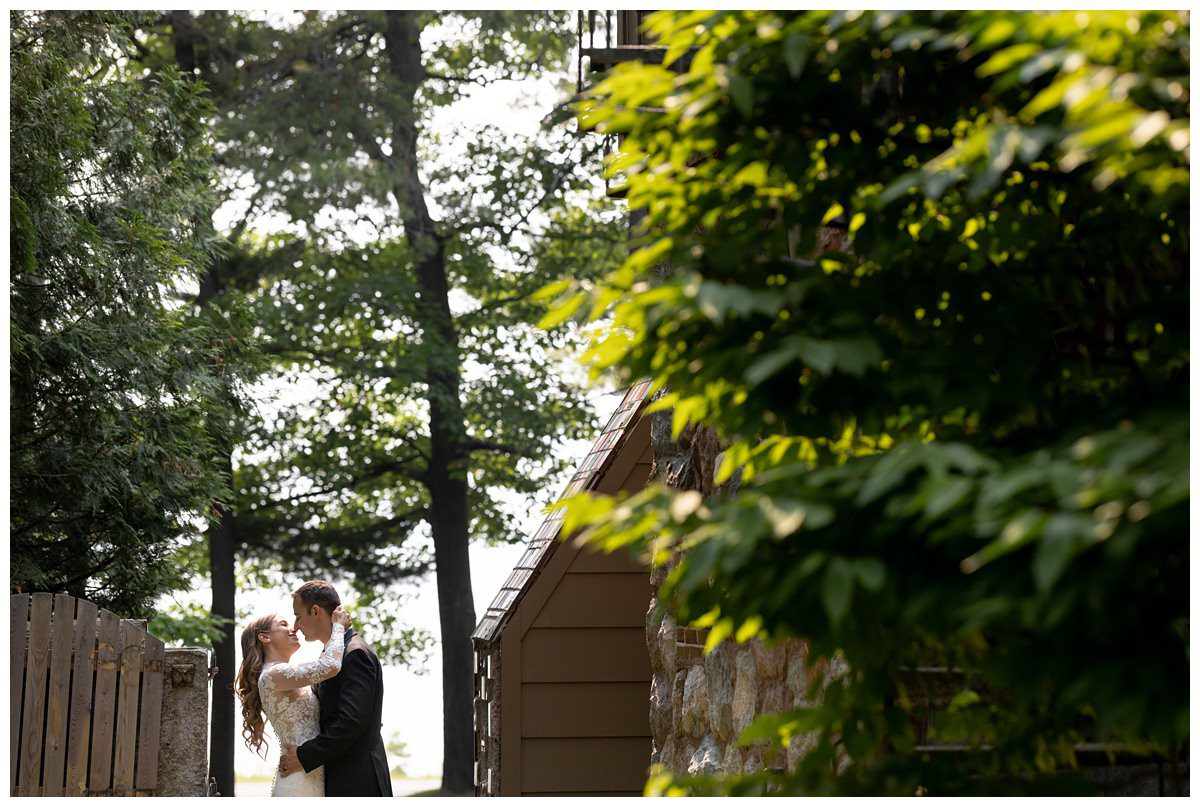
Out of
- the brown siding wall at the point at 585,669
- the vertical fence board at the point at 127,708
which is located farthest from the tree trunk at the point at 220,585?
the brown siding wall at the point at 585,669

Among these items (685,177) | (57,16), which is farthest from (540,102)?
(685,177)

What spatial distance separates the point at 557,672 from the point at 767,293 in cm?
469

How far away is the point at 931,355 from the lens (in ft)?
6.47

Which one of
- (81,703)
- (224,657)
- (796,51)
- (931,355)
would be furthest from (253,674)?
(224,657)

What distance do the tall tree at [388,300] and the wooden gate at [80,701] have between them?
9236 millimetres

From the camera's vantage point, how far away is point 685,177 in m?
2.23

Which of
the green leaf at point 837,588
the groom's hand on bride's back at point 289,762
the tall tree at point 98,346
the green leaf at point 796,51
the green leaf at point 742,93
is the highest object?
the tall tree at point 98,346

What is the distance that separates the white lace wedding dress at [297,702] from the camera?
16.9 ft

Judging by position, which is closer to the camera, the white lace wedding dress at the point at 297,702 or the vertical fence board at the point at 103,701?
the white lace wedding dress at the point at 297,702

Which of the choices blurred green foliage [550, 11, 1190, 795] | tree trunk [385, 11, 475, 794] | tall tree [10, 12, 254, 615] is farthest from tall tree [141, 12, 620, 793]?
blurred green foliage [550, 11, 1190, 795]

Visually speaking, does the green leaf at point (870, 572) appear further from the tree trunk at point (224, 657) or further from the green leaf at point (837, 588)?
the tree trunk at point (224, 657)

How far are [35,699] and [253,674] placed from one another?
1184 millimetres

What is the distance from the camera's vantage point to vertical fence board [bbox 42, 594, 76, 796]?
572 centimetres

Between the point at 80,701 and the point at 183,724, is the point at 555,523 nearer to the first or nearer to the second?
the point at 183,724
